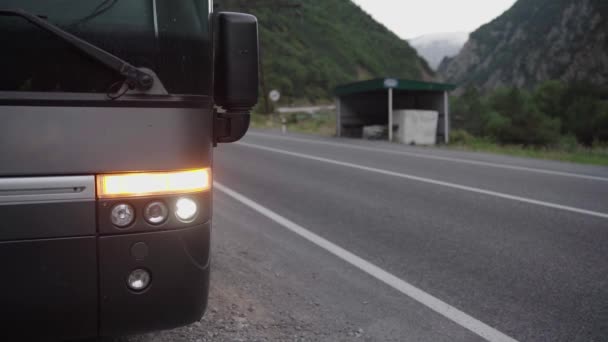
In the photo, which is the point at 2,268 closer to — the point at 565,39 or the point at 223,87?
the point at 223,87

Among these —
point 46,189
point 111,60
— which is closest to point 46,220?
point 46,189

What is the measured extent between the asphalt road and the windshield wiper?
1.67m

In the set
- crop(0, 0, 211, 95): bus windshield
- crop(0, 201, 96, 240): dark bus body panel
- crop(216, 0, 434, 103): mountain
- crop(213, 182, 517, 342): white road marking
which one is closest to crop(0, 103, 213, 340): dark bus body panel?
crop(0, 201, 96, 240): dark bus body panel

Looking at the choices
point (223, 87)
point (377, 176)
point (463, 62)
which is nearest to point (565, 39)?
point (463, 62)

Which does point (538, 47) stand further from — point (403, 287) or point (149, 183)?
point (149, 183)

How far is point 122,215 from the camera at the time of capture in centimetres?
260

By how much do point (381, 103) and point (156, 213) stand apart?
24.0 m

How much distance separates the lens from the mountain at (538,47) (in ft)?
291

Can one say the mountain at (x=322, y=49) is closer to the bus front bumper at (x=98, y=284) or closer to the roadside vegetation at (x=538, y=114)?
the roadside vegetation at (x=538, y=114)

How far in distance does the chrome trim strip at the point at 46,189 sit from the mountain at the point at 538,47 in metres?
72.5

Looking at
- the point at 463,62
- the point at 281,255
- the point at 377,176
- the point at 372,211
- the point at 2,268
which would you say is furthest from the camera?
the point at 463,62

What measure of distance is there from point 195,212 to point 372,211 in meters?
4.88

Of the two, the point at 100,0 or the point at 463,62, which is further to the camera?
the point at 463,62

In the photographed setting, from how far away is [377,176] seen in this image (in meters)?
10.6
